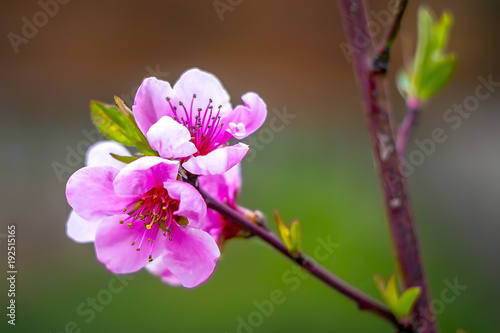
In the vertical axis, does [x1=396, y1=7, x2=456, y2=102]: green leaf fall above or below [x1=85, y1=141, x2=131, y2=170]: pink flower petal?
below

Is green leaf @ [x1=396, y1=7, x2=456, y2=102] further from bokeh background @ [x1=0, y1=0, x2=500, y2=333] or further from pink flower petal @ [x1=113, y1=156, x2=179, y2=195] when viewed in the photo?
bokeh background @ [x1=0, y1=0, x2=500, y2=333]

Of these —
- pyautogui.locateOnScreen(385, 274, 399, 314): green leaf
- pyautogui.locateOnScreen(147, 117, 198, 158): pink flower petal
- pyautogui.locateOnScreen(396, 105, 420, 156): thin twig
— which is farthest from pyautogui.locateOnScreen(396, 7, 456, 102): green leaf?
pyautogui.locateOnScreen(147, 117, 198, 158): pink flower petal

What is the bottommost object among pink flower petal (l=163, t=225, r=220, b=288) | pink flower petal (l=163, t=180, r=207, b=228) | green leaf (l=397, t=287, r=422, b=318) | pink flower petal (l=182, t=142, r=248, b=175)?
green leaf (l=397, t=287, r=422, b=318)

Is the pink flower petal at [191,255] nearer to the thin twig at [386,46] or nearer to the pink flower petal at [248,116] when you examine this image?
the pink flower petal at [248,116]

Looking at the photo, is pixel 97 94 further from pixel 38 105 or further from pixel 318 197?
pixel 318 197

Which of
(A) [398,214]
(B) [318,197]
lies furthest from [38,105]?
(A) [398,214]
